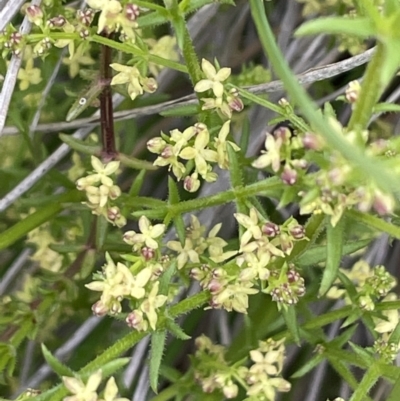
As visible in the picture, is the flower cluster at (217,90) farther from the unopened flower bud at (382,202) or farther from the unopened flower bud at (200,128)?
the unopened flower bud at (382,202)

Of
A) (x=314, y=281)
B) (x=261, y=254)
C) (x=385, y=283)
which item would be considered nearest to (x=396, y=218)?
(x=385, y=283)

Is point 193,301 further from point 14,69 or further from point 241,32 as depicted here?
point 241,32

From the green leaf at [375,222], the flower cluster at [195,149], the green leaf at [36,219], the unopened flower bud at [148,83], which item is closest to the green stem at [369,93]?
the green leaf at [375,222]

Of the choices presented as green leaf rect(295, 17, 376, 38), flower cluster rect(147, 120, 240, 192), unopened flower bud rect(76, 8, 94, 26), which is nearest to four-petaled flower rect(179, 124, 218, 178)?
flower cluster rect(147, 120, 240, 192)

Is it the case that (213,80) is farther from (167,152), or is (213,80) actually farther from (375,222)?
(375,222)

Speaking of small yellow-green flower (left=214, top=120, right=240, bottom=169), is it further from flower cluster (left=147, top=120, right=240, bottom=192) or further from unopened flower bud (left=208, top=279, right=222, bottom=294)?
unopened flower bud (left=208, top=279, right=222, bottom=294)

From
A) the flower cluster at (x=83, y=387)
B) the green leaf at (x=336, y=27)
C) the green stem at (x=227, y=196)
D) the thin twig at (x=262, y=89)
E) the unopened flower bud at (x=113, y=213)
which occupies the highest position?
the green leaf at (x=336, y=27)
